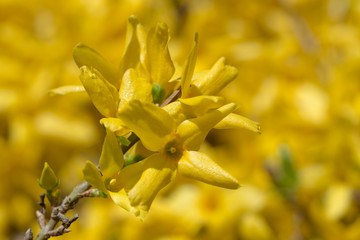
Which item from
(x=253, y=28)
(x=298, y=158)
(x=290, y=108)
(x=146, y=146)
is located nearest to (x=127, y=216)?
(x=298, y=158)

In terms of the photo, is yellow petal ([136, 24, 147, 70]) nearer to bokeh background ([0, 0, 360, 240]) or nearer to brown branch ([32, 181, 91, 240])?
brown branch ([32, 181, 91, 240])

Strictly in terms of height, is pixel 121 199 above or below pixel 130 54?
below

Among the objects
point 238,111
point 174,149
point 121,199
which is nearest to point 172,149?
point 174,149

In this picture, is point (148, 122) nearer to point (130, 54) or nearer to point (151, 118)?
point (151, 118)

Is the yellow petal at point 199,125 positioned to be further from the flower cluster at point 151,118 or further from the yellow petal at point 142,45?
the yellow petal at point 142,45

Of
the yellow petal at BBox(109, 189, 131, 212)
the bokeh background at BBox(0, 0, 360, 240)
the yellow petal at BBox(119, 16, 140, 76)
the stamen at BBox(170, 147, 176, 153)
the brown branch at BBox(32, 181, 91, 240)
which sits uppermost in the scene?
the yellow petal at BBox(119, 16, 140, 76)

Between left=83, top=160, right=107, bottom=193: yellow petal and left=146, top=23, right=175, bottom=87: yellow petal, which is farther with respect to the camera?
left=146, top=23, right=175, bottom=87: yellow petal

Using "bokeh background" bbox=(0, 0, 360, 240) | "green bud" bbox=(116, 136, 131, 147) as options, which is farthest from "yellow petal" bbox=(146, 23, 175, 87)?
"bokeh background" bbox=(0, 0, 360, 240)
